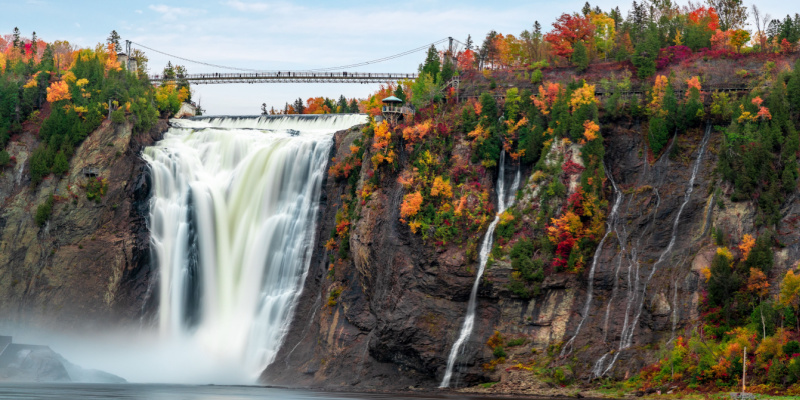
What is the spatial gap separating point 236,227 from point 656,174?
3977 cm

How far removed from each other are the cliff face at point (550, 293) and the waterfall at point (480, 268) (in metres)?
0.50

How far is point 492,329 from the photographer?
79.3 meters

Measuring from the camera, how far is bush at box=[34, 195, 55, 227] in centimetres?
10231

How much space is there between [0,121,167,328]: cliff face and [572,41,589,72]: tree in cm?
4538

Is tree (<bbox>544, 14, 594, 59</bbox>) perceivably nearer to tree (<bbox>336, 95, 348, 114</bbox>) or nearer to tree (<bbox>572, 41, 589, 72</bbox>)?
tree (<bbox>572, 41, 589, 72</bbox>)

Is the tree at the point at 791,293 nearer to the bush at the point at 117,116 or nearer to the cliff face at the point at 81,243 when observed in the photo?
the cliff face at the point at 81,243

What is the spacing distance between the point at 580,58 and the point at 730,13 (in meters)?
22.8

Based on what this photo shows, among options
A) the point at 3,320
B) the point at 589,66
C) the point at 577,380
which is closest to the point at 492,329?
the point at 577,380

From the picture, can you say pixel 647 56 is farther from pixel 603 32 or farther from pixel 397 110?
pixel 397 110

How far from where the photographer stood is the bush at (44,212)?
102m

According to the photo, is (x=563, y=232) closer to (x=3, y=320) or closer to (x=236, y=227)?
(x=236, y=227)

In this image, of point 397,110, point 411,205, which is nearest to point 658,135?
point 411,205

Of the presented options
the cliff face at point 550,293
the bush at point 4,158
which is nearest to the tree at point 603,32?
the cliff face at point 550,293

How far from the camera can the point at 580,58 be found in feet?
315
